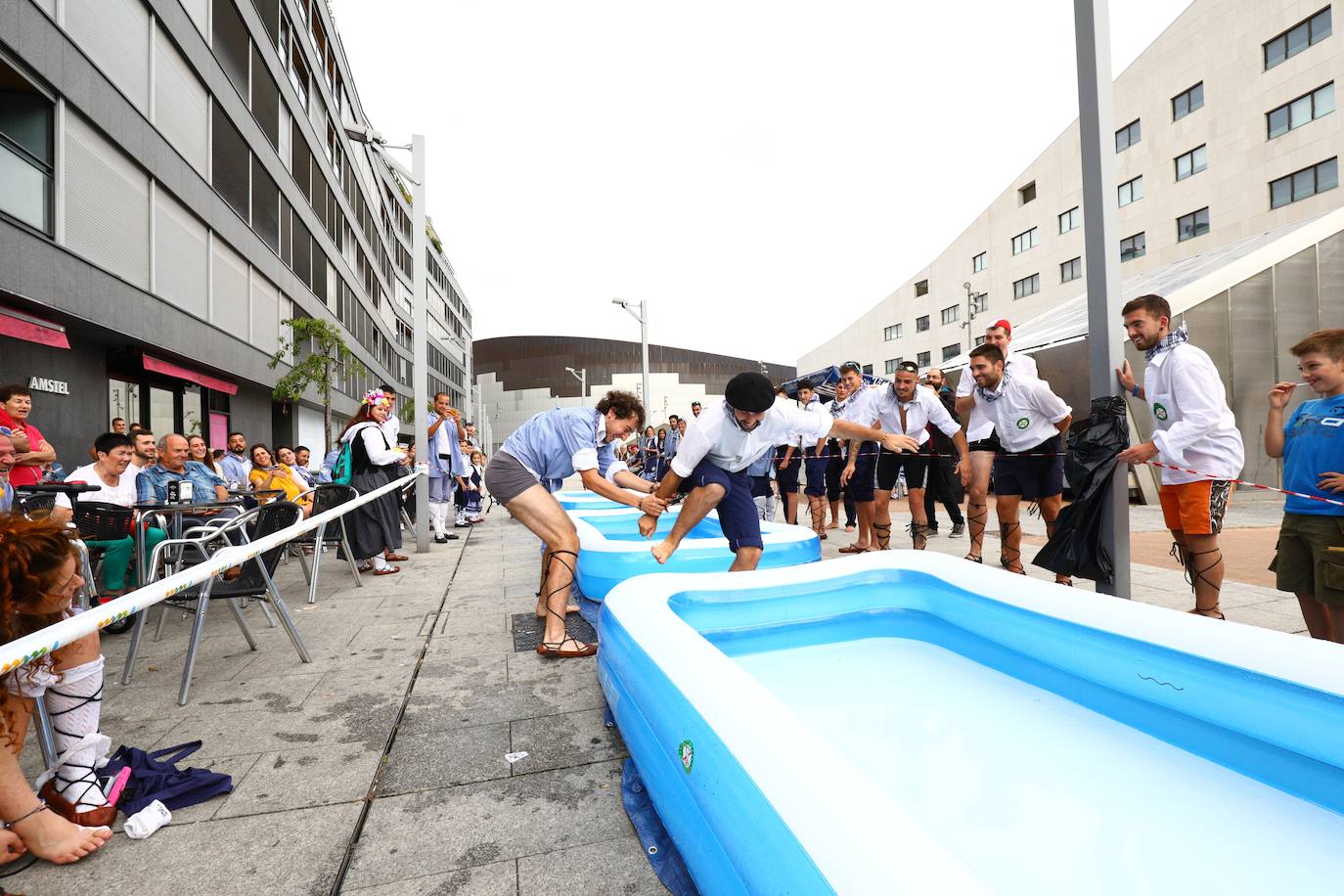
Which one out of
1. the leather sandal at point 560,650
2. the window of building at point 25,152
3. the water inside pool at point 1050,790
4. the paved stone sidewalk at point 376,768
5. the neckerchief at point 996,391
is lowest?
the paved stone sidewalk at point 376,768

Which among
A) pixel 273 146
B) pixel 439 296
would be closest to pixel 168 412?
pixel 273 146

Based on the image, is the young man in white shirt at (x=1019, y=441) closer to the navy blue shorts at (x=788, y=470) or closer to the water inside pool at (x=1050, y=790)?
the water inside pool at (x=1050, y=790)

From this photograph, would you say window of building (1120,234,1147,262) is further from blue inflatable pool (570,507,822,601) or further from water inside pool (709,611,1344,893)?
water inside pool (709,611,1344,893)

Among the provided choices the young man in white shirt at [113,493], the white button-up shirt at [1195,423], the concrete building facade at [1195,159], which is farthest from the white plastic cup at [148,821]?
the concrete building facade at [1195,159]

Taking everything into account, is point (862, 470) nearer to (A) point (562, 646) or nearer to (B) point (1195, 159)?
(A) point (562, 646)

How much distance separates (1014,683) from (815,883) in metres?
2.18

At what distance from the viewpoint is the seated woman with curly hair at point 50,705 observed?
6.05ft

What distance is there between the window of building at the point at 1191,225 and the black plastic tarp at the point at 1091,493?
2812 cm

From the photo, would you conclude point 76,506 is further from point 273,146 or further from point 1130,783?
point 273,146

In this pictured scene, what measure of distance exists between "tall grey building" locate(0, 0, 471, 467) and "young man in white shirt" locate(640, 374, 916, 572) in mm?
9133

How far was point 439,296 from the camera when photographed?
2003 inches

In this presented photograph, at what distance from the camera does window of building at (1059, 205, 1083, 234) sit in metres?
29.7

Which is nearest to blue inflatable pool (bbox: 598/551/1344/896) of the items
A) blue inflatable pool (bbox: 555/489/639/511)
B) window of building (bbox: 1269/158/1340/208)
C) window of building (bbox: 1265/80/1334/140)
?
blue inflatable pool (bbox: 555/489/639/511)

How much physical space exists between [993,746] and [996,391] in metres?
3.36
